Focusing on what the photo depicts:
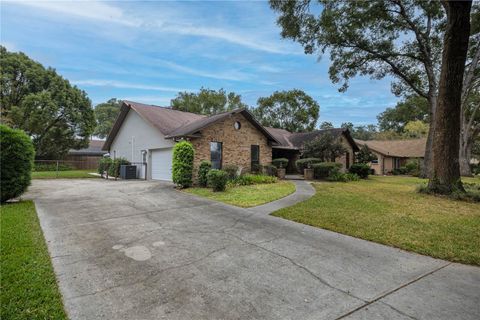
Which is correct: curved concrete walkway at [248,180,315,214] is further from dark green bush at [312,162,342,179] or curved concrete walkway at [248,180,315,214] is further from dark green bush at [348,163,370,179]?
dark green bush at [348,163,370,179]

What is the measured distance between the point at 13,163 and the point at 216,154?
31.1ft

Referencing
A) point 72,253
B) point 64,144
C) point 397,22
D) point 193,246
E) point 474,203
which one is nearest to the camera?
point 72,253

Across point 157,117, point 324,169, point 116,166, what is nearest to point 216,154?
point 157,117

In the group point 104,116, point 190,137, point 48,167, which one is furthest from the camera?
point 104,116

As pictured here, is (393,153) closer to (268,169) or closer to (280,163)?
(280,163)

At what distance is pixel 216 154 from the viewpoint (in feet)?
51.9

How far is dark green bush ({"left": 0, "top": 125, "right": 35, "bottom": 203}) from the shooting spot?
8180 millimetres

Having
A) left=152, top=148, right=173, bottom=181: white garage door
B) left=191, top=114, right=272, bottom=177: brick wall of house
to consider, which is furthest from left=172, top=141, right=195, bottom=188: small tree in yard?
left=152, top=148, right=173, bottom=181: white garage door

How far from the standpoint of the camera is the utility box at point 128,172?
1808 centimetres

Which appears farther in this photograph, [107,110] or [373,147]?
[107,110]

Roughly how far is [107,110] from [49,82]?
31.7 meters

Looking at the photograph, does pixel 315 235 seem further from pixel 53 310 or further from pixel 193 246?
pixel 53 310

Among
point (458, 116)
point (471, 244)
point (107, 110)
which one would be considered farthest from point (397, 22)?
point (107, 110)

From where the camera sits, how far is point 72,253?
4562mm
